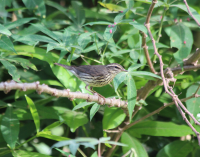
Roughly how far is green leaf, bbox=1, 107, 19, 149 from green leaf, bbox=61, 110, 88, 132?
0.53 m

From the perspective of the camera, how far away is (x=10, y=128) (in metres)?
2.68

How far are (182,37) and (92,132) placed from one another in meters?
1.75

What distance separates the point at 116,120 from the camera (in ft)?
9.40

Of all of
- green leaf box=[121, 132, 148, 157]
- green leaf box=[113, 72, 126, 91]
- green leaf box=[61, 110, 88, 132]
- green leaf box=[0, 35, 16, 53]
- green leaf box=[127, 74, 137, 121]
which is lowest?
green leaf box=[121, 132, 148, 157]

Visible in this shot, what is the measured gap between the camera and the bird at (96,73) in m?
3.23

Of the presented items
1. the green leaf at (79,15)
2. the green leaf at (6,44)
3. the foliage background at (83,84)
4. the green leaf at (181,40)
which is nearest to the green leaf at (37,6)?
the foliage background at (83,84)

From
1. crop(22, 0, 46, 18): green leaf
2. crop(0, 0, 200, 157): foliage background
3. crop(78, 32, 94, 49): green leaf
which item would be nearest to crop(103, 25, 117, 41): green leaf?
crop(0, 0, 200, 157): foliage background

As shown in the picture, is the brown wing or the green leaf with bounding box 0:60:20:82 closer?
the green leaf with bounding box 0:60:20:82

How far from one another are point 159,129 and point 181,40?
1.10 meters

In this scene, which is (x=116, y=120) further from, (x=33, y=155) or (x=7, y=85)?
(x=7, y=85)

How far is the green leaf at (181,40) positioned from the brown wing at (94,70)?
0.92 meters

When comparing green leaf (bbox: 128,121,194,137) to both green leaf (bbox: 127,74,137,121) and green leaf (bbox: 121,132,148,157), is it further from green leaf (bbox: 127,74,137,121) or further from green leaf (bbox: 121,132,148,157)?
green leaf (bbox: 127,74,137,121)

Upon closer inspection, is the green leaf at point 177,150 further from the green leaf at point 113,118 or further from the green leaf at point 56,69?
the green leaf at point 56,69

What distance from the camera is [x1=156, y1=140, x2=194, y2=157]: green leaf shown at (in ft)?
10.0
